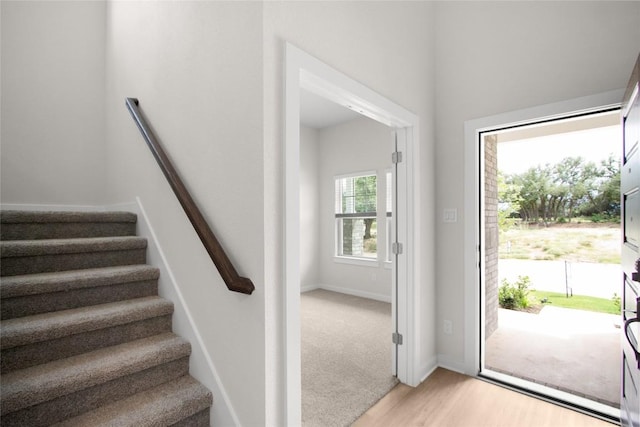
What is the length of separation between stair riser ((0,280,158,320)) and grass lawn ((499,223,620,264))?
579 centimetres

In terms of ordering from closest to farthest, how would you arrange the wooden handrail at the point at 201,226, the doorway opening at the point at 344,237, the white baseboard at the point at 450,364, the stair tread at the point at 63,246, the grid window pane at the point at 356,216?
the wooden handrail at the point at 201,226
the stair tread at the point at 63,246
the white baseboard at the point at 450,364
the doorway opening at the point at 344,237
the grid window pane at the point at 356,216

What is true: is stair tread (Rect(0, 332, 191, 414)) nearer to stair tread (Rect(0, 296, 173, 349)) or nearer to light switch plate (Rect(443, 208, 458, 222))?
stair tread (Rect(0, 296, 173, 349))

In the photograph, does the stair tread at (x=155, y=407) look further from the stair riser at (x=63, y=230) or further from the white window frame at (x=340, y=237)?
the white window frame at (x=340, y=237)

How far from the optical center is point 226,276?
138 cm

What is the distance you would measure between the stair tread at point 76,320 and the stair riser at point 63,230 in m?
0.72

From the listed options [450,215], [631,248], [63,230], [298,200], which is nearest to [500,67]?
[450,215]

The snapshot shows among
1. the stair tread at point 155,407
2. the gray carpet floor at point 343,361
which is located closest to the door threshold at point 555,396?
the gray carpet floor at point 343,361

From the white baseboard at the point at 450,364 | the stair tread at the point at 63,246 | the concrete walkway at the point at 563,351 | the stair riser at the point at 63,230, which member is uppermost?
the stair riser at the point at 63,230

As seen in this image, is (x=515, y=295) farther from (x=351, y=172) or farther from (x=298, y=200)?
(x=298, y=200)

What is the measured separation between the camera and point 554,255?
5.21m

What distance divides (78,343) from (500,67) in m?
3.35

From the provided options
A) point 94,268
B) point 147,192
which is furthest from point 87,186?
point 94,268

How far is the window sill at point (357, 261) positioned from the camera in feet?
16.2

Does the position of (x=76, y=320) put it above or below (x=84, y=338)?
above
